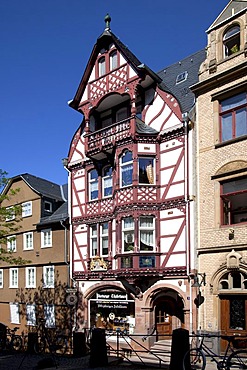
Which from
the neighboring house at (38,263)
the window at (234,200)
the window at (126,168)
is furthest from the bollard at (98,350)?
the neighboring house at (38,263)

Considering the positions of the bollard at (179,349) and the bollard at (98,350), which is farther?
the bollard at (98,350)

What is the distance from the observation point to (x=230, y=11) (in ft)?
66.1

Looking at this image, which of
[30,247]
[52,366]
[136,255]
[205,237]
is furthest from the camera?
[30,247]

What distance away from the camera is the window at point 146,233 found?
22.2 m

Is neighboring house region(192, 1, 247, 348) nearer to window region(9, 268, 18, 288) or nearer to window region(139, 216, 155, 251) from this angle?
window region(139, 216, 155, 251)

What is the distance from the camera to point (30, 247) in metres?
30.7

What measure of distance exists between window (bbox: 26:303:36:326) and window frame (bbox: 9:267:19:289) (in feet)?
7.05

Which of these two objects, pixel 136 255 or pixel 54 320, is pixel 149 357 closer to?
pixel 136 255

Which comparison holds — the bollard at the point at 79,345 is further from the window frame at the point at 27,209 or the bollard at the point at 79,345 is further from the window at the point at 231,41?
the window frame at the point at 27,209

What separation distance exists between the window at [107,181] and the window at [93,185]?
0.57 metres

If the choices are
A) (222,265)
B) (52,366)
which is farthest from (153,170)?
(52,366)

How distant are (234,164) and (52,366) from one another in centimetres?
953

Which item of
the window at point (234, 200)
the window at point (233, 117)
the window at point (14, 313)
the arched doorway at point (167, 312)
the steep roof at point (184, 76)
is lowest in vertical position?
the window at point (14, 313)

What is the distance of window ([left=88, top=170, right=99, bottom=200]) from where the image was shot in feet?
84.6
